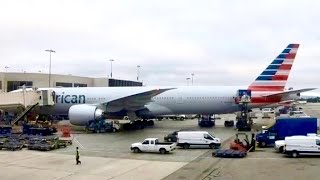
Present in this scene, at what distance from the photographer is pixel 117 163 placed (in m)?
22.3

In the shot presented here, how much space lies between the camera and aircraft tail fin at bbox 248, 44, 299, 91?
4319cm

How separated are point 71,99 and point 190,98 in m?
13.3

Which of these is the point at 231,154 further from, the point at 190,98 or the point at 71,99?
the point at 71,99

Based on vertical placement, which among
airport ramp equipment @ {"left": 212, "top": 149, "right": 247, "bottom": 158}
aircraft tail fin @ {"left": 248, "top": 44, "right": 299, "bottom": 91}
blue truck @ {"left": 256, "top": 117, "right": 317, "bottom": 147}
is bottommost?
airport ramp equipment @ {"left": 212, "top": 149, "right": 247, "bottom": 158}

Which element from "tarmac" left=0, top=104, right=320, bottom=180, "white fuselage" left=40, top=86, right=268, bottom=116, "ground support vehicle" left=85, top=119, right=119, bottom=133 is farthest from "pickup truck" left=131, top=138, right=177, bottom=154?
"white fuselage" left=40, top=86, right=268, bottom=116

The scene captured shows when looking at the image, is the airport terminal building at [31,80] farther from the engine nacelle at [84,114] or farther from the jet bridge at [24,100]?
the engine nacelle at [84,114]

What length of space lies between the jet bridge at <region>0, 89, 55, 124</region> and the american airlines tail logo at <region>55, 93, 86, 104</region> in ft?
2.49

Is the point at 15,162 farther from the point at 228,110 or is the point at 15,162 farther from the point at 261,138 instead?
the point at 228,110

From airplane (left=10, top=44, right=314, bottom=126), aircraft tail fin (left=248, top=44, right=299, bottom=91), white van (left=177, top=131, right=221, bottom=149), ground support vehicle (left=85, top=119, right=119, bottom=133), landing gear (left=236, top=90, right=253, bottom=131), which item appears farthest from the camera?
aircraft tail fin (left=248, top=44, right=299, bottom=91)

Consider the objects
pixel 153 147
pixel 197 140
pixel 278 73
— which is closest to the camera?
pixel 153 147

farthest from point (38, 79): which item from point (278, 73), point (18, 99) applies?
point (278, 73)

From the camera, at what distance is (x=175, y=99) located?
44.1 m

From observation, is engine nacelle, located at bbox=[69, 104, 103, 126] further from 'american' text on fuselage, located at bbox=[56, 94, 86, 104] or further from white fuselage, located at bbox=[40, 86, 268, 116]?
white fuselage, located at bbox=[40, 86, 268, 116]

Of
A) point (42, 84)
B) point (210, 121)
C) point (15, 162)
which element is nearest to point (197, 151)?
point (15, 162)
